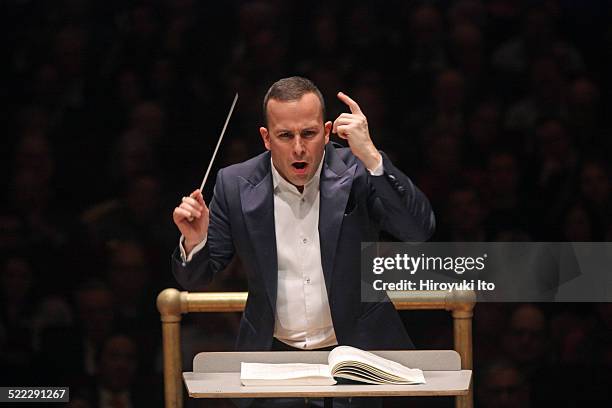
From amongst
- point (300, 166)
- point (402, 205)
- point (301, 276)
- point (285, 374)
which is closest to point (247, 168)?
point (300, 166)

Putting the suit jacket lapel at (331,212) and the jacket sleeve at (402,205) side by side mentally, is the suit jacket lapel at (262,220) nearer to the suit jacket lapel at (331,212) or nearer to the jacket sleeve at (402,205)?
the suit jacket lapel at (331,212)

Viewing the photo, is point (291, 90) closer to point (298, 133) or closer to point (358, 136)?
point (298, 133)

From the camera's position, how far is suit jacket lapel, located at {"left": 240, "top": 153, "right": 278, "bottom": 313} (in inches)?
128

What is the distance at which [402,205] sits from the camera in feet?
10.3

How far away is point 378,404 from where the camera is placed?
3.28 m

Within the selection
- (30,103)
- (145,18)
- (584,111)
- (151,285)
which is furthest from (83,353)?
(584,111)

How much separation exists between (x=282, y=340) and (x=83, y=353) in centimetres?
106

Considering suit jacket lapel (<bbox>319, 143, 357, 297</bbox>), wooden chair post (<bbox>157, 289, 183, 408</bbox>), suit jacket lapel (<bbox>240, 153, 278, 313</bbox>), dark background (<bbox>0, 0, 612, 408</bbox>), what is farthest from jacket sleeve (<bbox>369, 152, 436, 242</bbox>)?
dark background (<bbox>0, 0, 612, 408</bbox>)

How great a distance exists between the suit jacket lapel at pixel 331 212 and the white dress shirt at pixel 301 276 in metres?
0.03

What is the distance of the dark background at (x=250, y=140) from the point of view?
397 centimetres

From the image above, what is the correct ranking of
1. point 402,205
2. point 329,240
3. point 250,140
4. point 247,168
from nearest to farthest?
point 402,205, point 329,240, point 247,168, point 250,140

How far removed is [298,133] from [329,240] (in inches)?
12.9

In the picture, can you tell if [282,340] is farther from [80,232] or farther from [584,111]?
[584,111]

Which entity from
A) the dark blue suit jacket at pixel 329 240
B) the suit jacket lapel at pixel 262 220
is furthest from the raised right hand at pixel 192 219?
the suit jacket lapel at pixel 262 220
